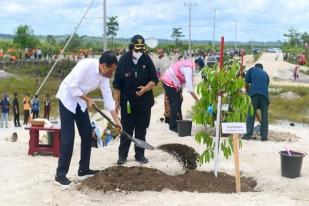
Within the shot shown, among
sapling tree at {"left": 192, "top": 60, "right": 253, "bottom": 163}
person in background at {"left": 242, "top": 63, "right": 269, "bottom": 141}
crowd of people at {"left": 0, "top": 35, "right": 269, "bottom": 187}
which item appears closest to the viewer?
crowd of people at {"left": 0, "top": 35, "right": 269, "bottom": 187}

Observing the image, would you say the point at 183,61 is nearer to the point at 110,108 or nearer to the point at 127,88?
the point at 127,88

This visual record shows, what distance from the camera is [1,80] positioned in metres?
40.0

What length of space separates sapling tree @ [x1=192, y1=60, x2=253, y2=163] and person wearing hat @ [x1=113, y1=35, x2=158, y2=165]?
1.04 m

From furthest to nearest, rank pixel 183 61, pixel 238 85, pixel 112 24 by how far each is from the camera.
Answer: pixel 112 24, pixel 183 61, pixel 238 85

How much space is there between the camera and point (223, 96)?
665 cm

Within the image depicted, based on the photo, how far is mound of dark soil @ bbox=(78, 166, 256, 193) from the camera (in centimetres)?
624

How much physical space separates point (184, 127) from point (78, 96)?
178 inches

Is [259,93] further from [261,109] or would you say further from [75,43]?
[75,43]

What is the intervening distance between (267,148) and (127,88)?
3218 millimetres

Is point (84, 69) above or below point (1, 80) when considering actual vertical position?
above

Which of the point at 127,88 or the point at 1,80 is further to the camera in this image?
the point at 1,80

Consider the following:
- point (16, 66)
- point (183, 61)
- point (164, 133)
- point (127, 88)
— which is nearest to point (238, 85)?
point (127, 88)

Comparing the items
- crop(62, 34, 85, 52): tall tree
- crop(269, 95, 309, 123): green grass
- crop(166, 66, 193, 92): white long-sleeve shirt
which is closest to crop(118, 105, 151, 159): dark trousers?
crop(166, 66, 193, 92): white long-sleeve shirt

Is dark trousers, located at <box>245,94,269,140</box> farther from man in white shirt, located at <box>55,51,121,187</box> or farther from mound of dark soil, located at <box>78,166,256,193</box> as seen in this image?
man in white shirt, located at <box>55,51,121,187</box>
